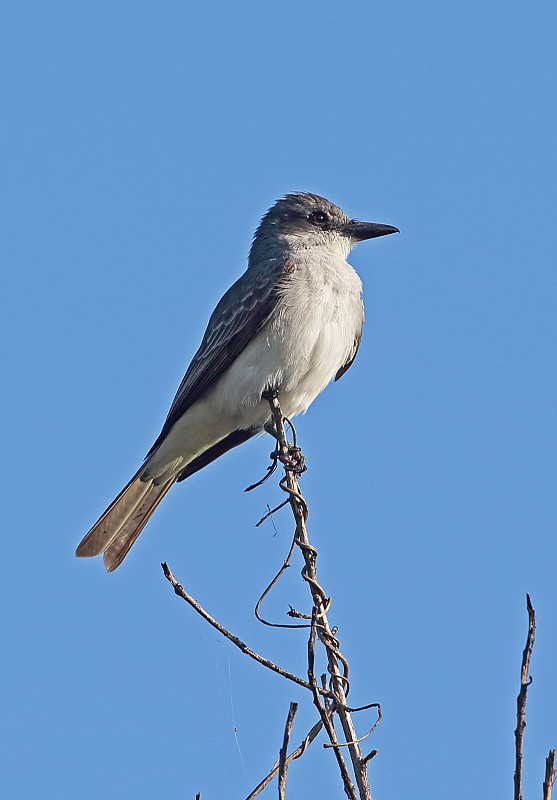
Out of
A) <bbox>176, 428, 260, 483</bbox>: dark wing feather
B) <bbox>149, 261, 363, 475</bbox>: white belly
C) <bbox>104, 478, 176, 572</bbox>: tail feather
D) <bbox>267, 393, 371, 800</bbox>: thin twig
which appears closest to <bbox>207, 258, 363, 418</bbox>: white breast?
<bbox>149, 261, 363, 475</bbox>: white belly

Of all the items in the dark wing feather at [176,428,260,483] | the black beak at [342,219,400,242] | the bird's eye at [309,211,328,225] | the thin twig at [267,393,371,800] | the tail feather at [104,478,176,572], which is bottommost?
the thin twig at [267,393,371,800]

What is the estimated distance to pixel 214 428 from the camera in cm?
763

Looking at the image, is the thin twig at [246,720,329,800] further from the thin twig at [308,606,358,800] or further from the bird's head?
the bird's head

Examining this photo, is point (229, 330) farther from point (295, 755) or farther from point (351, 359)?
point (295, 755)

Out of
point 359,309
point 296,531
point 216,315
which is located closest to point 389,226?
point 359,309

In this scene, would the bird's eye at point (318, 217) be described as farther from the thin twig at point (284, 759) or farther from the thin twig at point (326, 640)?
the thin twig at point (284, 759)

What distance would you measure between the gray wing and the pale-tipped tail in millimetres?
285

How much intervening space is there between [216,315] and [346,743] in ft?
16.1

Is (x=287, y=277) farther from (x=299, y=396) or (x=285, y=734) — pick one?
(x=285, y=734)

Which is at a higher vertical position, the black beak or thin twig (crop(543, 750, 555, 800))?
the black beak

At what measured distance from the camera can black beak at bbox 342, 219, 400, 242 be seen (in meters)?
8.00

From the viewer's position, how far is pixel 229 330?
7.38 meters

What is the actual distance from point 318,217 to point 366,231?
1.44 feet

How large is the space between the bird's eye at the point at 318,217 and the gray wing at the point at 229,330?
29.8 inches
